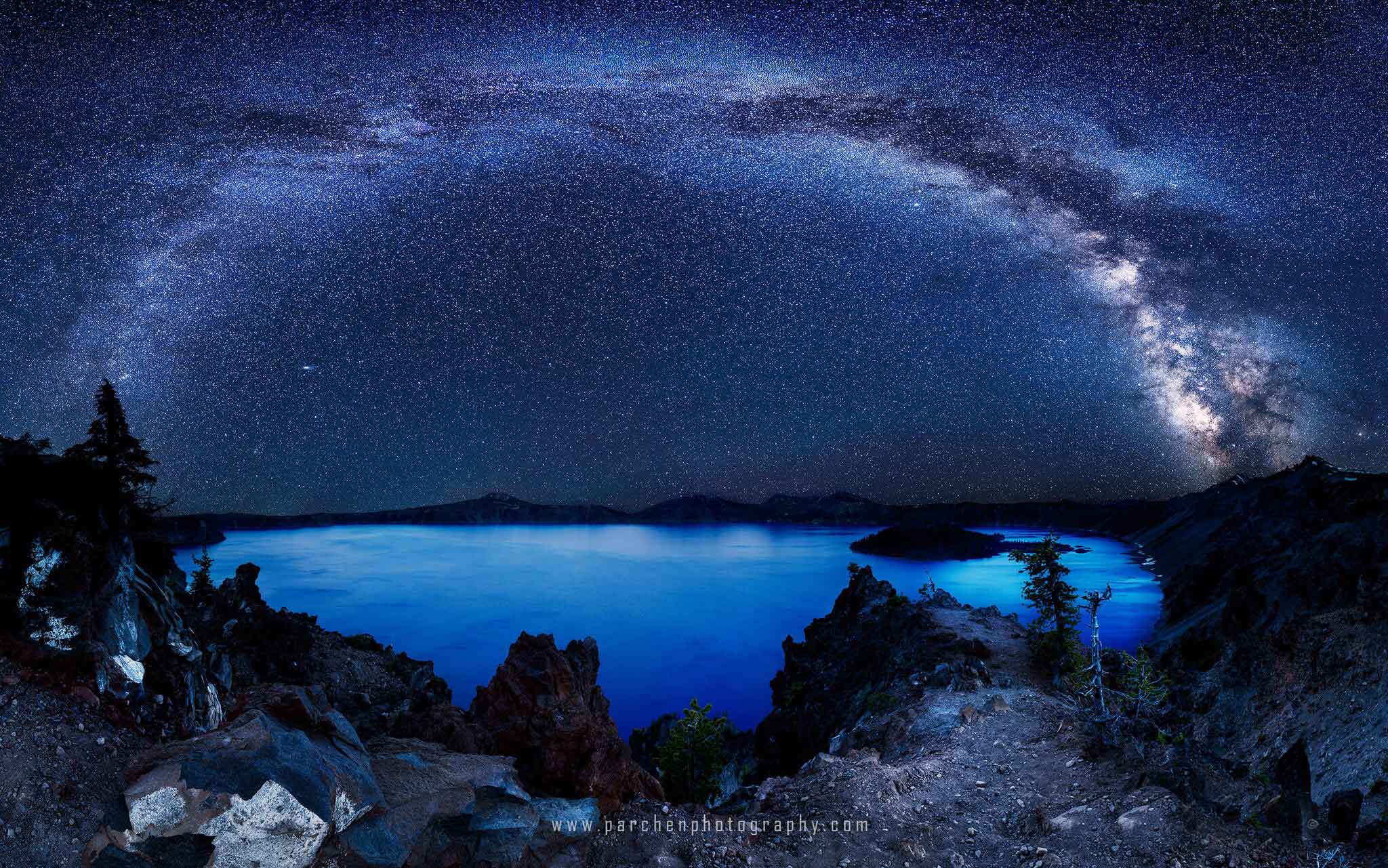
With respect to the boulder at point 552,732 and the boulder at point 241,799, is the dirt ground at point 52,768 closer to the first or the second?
the boulder at point 241,799

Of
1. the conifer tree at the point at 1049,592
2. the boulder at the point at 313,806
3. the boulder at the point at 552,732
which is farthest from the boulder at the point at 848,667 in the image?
the boulder at the point at 313,806

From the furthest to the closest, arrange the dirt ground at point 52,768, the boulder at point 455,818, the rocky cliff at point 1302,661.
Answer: the rocky cliff at point 1302,661
the boulder at point 455,818
the dirt ground at point 52,768

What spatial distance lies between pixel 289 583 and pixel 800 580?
144478 mm

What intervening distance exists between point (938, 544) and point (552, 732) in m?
183

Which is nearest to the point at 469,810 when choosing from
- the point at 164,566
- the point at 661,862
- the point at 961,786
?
the point at 661,862

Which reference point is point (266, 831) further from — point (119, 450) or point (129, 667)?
point (119, 450)

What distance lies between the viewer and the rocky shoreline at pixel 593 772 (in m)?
8.94

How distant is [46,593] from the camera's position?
1281 cm

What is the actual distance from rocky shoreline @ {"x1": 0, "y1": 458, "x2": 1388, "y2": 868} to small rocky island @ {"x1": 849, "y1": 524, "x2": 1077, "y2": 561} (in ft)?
506

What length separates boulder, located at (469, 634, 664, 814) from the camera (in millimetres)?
17969

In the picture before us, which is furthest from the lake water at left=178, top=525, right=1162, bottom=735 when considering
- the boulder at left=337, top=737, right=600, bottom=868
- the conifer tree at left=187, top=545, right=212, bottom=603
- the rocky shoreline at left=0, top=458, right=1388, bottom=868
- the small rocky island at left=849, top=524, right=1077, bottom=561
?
the boulder at left=337, top=737, right=600, bottom=868

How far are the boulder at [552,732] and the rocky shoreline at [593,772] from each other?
0.09m

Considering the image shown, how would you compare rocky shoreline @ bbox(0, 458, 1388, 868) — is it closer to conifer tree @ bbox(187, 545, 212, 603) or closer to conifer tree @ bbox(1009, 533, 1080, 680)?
conifer tree @ bbox(1009, 533, 1080, 680)

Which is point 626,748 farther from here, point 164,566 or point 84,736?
point 164,566
